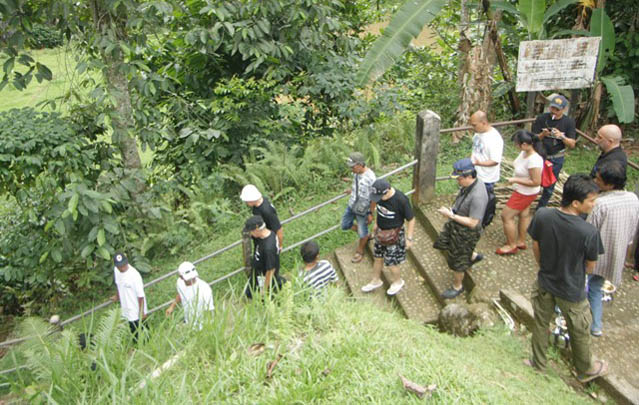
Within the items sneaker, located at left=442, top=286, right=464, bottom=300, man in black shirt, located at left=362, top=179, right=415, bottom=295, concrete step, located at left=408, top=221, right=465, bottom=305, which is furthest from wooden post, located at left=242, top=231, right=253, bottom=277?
sneaker, located at left=442, top=286, right=464, bottom=300

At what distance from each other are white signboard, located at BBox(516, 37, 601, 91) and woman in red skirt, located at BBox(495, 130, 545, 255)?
1592 millimetres

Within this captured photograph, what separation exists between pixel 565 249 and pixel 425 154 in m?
3.04

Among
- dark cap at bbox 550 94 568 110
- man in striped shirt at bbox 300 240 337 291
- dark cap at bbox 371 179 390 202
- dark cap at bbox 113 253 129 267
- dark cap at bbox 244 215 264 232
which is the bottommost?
man in striped shirt at bbox 300 240 337 291

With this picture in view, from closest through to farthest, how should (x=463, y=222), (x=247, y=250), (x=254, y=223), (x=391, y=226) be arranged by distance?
1. (x=463, y=222)
2. (x=254, y=223)
3. (x=391, y=226)
4. (x=247, y=250)

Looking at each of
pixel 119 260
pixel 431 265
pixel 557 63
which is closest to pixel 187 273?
pixel 119 260

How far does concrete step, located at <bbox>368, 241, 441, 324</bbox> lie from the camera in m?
5.12

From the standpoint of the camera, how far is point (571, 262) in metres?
3.62

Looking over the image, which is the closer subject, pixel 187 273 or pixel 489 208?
pixel 187 273

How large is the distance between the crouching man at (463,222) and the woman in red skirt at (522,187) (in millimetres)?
695

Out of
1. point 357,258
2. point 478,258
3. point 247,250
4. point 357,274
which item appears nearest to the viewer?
point 478,258

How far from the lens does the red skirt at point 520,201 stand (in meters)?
5.29

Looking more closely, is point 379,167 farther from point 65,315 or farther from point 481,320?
point 65,315

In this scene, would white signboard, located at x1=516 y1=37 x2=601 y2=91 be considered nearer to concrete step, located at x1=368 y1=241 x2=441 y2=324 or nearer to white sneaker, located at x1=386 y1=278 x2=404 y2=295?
concrete step, located at x1=368 y1=241 x2=441 y2=324

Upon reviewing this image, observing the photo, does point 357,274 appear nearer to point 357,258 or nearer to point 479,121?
point 357,258
